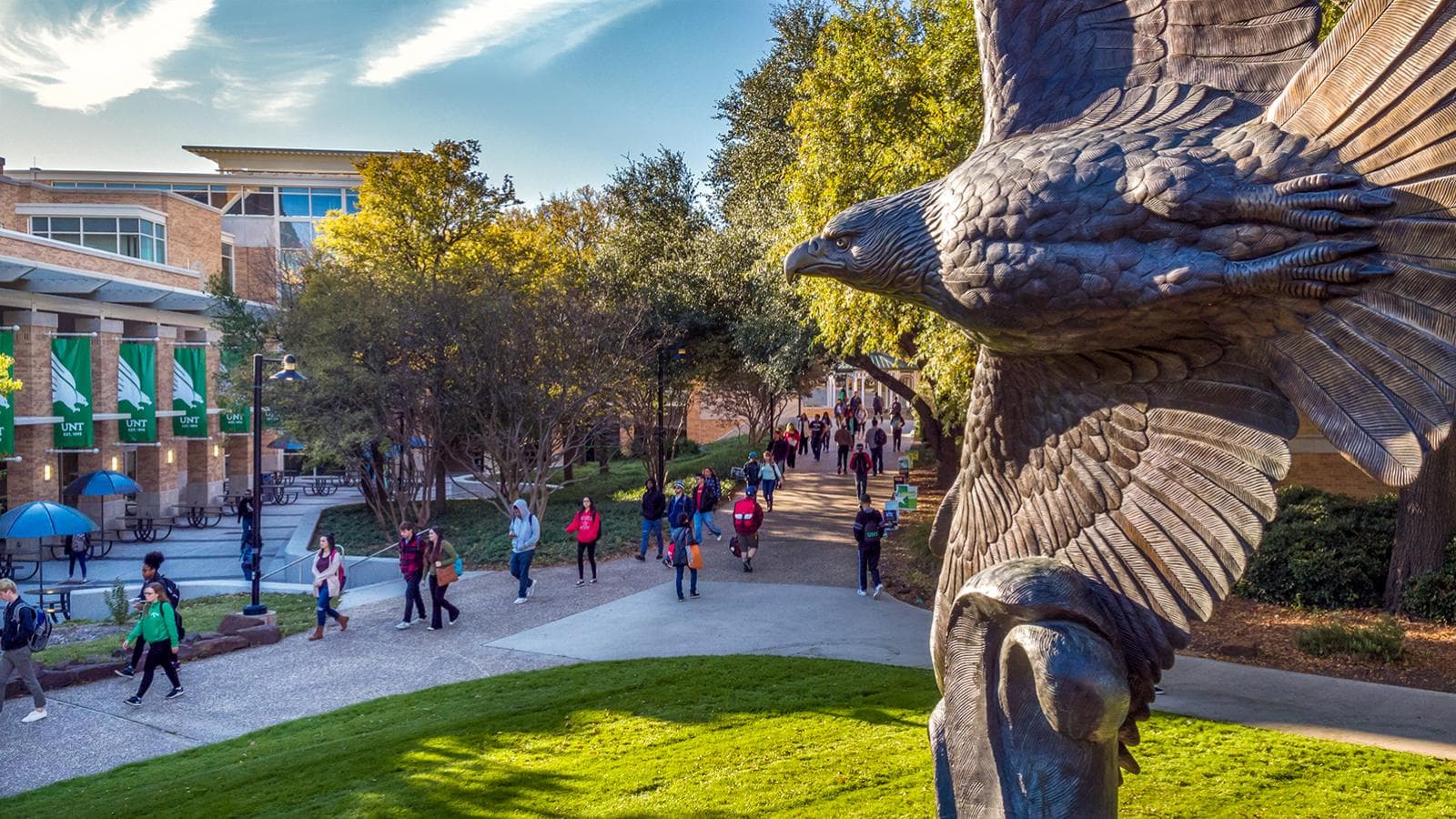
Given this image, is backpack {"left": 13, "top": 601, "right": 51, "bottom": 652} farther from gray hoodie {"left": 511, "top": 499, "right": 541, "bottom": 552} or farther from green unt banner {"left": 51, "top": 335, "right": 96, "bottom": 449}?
green unt banner {"left": 51, "top": 335, "right": 96, "bottom": 449}

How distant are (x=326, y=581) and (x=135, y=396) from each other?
1894 cm

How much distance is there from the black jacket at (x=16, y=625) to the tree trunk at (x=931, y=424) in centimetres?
1610

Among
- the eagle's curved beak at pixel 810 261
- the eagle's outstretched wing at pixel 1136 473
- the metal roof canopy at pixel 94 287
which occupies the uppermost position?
the metal roof canopy at pixel 94 287

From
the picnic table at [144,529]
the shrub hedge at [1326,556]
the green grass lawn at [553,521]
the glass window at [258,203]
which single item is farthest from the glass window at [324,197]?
the shrub hedge at [1326,556]

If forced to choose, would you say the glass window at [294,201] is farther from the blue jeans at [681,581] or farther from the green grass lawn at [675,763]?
the green grass lawn at [675,763]

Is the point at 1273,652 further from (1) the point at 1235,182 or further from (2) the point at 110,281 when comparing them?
(2) the point at 110,281

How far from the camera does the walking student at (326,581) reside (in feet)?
43.9

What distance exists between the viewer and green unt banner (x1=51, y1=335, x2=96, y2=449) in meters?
25.0

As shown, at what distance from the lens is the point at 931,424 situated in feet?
80.6

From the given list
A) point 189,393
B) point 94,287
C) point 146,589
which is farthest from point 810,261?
point 189,393

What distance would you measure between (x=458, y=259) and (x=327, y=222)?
24.9 ft

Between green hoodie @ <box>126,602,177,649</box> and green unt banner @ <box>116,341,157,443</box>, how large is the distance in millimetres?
19830

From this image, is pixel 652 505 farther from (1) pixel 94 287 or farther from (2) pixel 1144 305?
(1) pixel 94 287

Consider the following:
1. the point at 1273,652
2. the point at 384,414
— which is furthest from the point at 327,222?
the point at 1273,652
